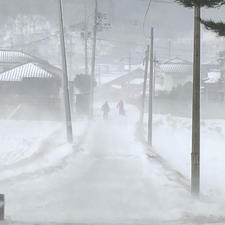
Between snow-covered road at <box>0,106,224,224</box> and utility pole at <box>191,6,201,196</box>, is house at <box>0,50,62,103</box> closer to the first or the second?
snow-covered road at <box>0,106,224,224</box>

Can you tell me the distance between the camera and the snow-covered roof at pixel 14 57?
53456 mm

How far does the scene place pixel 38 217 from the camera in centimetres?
739

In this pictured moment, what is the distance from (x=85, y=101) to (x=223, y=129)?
13.5 meters

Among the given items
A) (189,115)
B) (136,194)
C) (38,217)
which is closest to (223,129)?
(189,115)

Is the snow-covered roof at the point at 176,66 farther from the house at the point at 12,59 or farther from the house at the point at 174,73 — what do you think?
the house at the point at 12,59

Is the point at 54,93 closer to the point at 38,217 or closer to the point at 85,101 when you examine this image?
the point at 85,101

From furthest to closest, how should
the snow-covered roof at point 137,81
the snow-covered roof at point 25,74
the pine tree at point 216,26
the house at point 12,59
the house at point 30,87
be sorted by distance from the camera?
the snow-covered roof at point 137,81 → the house at point 12,59 → the snow-covered roof at point 25,74 → the house at point 30,87 → the pine tree at point 216,26

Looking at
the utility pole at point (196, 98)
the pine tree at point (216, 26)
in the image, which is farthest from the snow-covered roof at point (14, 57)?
the pine tree at point (216, 26)

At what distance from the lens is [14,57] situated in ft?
Answer: 178

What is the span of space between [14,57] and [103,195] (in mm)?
48465

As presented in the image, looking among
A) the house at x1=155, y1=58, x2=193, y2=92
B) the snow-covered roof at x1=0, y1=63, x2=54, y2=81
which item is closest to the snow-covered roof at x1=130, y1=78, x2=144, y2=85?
the house at x1=155, y1=58, x2=193, y2=92

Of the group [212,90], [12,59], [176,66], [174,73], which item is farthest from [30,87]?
[176,66]

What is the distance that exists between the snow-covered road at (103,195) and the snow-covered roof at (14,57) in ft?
138

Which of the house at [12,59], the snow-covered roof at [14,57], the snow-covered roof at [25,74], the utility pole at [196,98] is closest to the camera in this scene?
the utility pole at [196,98]
